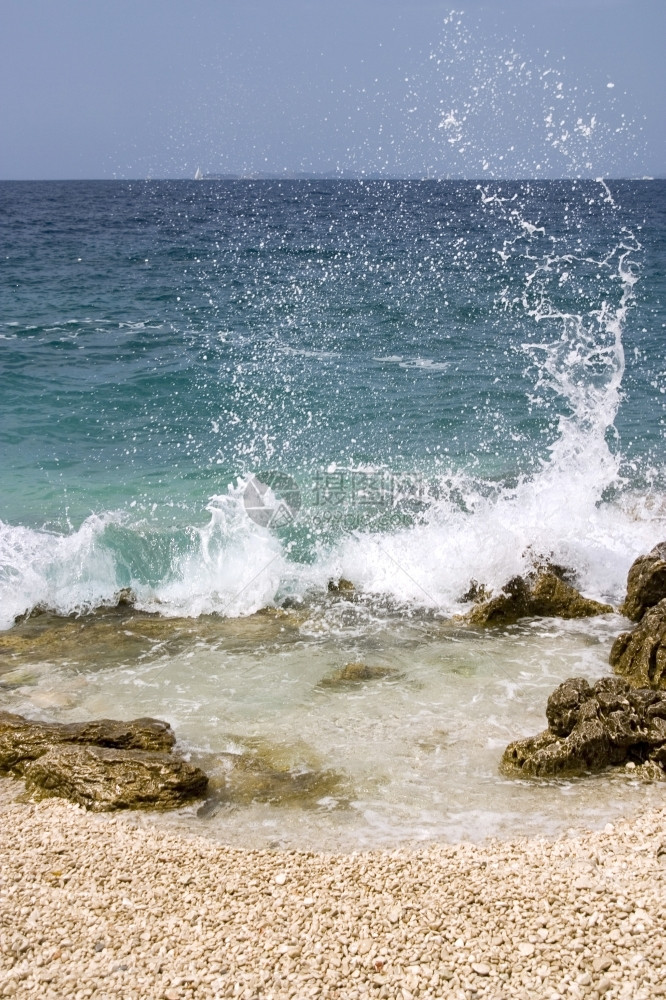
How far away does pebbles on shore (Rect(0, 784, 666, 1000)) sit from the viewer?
376 centimetres

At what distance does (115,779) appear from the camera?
210 inches

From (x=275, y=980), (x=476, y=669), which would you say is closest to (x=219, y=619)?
(x=476, y=669)

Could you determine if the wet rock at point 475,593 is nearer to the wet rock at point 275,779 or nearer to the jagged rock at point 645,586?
the jagged rock at point 645,586

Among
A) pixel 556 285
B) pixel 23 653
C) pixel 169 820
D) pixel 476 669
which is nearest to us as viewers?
pixel 169 820

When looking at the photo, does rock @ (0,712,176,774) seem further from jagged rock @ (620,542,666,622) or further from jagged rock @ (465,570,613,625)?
jagged rock @ (620,542,666,622)

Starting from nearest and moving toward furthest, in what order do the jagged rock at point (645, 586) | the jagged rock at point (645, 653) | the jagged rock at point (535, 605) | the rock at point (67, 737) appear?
1. the rock at point (67, 737)
2. the jagged rock at point (645, 653)
3. the jagged rock at point (645, 586)
4. the jagged rock at point (535, 605)

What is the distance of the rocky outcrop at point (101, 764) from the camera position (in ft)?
17.3

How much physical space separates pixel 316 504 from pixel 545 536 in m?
2.99

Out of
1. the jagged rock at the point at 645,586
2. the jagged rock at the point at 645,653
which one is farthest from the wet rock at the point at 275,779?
the jagged rock at the point at 645,586

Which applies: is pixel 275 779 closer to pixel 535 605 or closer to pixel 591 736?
pixel 591 736

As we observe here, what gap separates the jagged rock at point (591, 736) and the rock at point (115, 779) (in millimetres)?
1995

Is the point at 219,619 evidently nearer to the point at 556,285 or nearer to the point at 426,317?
the point at 426,317

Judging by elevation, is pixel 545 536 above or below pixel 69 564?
above

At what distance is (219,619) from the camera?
8391mm
